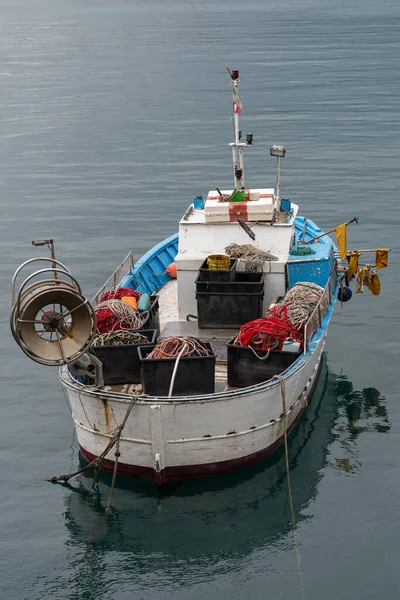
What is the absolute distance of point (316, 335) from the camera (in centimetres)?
1817

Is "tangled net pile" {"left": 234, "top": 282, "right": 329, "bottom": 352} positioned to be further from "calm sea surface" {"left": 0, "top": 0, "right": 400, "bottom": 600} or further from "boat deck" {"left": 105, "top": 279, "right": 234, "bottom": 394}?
"calm sea surface" {"left": 0, "top": 0, "right": 400, "bottom": 600}

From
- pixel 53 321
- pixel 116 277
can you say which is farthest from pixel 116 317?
pixel 116 277

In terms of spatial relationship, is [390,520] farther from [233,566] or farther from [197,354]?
[197,354]

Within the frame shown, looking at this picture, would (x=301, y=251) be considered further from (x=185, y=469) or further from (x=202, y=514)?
(x=202, y=514)

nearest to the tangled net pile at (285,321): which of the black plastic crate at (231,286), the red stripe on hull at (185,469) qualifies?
the black plastic crate at (231,286)

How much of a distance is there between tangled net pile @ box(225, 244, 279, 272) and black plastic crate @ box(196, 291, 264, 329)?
0.95m

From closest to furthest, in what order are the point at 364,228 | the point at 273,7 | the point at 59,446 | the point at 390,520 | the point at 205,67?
the point at 390,520, the point at 59,446, the point at 364,228, the point at 205,67, the point at 273,7

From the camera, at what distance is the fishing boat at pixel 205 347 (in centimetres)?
1455

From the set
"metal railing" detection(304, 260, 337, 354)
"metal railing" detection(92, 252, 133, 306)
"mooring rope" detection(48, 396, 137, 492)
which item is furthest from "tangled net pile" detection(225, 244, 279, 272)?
"mooring rope" detection(48, 396, 137, 492)

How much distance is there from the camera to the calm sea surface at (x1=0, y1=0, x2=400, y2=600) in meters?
14.1

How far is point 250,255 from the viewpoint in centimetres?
1947

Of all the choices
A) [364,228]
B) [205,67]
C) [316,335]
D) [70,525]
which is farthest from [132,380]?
[205,67]

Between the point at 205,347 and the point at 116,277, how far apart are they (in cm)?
525

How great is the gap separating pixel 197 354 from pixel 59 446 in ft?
13.6
